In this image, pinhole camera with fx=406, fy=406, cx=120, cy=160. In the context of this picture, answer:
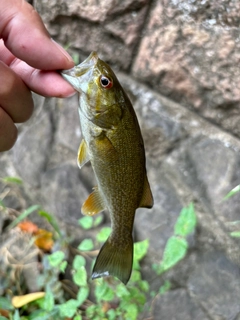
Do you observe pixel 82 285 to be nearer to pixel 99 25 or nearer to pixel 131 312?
pixel 131 312

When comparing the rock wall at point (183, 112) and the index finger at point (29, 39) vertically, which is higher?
the index finger at point (29, 39)

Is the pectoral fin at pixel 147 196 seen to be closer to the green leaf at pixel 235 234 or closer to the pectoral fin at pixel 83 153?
the pectoral fin at pixel 83 153

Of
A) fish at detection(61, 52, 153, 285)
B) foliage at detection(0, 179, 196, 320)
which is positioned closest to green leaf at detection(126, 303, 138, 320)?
foliage at detection(0, 179, 196, 320)

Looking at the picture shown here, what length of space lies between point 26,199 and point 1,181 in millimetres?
139

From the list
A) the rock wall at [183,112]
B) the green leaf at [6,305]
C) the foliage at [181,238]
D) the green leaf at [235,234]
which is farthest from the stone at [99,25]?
the green leaf at [6,305]

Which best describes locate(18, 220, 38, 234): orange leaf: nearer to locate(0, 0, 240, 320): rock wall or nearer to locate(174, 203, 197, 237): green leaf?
locate(0, 0, 240, 320): rock wall

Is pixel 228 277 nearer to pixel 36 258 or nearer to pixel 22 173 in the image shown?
pixel 36 258

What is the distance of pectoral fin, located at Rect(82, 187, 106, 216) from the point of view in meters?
0.96

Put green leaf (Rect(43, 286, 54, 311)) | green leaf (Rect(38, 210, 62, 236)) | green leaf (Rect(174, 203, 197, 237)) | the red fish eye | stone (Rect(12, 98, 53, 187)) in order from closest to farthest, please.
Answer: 1. the red fish eye
2. green leaf (Rect(174, 203, 197, 237))
3. green leaf (Rect(43, 286, 54, 311))
4. green leaf (Rect(38, 210, 62, 236))
5. stone (Rect(12, 98, 53, 187))

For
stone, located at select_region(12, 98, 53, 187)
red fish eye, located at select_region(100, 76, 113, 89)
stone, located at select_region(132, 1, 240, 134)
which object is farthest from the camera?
stone, located at select_region(12, 98, 53, 187)

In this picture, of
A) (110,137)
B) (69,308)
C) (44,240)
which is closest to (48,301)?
(69,308)

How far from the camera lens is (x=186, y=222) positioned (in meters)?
1.22

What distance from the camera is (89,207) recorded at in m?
0.96

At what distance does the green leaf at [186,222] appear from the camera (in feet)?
3.97
